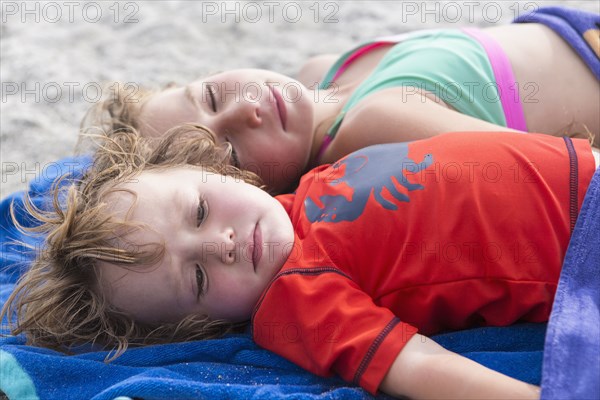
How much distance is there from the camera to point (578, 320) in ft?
3.01

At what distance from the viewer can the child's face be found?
1.06 m

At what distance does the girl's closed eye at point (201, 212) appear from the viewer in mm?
1086

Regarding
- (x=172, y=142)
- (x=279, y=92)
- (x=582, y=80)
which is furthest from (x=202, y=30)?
(x=582, y=80)

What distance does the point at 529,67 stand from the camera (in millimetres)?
1437

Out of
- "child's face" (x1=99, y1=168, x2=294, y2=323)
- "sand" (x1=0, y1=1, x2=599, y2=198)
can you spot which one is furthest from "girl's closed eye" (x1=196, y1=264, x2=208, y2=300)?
"sand" (x1=0, y1=1, x2=599, y2=198)

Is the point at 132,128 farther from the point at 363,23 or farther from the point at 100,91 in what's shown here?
the point at 363,23

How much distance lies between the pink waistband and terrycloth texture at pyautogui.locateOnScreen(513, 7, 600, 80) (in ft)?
0.46

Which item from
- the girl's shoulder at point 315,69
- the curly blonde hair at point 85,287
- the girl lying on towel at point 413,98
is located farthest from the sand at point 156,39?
the curly blonde hair at point 85,287

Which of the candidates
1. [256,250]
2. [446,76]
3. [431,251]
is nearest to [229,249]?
[256,250]

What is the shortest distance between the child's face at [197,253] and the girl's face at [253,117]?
0.30 m

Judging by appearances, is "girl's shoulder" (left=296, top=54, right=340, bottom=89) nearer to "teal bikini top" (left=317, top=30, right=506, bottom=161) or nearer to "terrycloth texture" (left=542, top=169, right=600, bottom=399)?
"teal bikini top" (left=317, top=30, right=506, bottom=161)

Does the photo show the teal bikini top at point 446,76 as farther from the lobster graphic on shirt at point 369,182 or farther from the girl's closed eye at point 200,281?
the girl's closed eye at point 200,281

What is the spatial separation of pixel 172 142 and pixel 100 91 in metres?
0.68

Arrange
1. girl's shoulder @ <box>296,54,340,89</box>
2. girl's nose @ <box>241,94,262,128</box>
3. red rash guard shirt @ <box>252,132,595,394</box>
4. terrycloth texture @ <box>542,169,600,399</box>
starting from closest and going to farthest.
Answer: terrycloth texture @ <box>542,169,600,399</box>, red rash guard shirt @ <box>252,132,595,394</box>, girl's nose @ <box>241,94,262,128</box>, girl's shoulder @ <box>296,54,340,89</box>
